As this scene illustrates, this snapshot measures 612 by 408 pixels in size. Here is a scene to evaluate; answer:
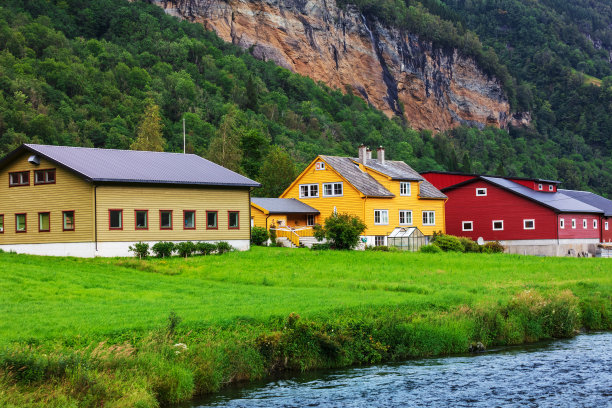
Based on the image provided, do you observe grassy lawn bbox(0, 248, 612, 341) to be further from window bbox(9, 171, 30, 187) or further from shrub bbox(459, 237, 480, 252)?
shrub bbox(459, 237, 480, 252)

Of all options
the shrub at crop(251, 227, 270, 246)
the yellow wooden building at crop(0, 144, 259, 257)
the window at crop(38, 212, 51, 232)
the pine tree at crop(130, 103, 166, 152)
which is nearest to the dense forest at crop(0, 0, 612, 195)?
the pine tree at crop(130, 103, 166, 152)

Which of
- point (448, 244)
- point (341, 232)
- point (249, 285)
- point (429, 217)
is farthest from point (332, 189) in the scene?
point (249, 285)

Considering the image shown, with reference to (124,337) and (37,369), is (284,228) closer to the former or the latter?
(124,337)

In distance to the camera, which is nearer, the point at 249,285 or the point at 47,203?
the point at 249,285

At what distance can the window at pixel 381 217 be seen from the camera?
65.1 m

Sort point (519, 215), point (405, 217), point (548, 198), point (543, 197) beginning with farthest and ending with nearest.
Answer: point (548, 198)
point (543, 197)
point (519, 215)
point (405, 217)

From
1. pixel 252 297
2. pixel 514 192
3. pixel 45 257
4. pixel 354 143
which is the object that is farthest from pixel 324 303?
pixel 354 143

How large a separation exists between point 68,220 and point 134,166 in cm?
595

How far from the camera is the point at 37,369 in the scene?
17516 mm

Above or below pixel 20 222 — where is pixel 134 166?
above

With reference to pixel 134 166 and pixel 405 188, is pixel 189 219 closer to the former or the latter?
pixel 134 166

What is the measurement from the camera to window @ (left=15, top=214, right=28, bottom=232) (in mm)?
48906

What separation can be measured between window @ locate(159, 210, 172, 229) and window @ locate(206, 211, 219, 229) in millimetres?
3032

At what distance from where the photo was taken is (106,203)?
151 feet
